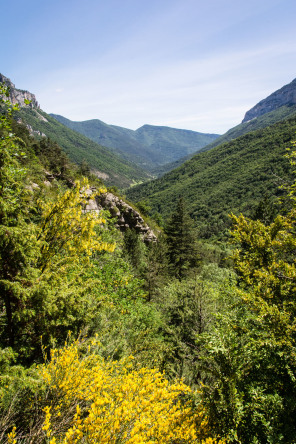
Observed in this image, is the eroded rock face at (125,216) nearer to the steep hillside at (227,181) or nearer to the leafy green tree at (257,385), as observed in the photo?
the leafy green tree at (257,385)

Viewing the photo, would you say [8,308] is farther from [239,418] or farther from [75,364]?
[239,418]

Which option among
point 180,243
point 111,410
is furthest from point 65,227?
point 180,243

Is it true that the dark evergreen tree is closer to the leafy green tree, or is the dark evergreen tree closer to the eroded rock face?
the eroded rock face

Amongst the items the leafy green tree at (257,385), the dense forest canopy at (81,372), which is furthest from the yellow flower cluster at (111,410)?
the leafy green tree at (257,385)

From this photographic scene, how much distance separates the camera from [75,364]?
3.54m

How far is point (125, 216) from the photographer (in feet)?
Result: 119

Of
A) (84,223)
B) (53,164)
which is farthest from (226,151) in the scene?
(84,223)

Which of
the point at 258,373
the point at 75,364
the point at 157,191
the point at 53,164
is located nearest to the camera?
the point at 75,364

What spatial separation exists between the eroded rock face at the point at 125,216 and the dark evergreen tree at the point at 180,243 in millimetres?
8735

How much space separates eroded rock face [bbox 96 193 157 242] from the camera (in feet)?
110

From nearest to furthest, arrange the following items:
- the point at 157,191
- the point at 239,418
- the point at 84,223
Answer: the point at 239,418 → the point at 84,223 → the point at 157,191

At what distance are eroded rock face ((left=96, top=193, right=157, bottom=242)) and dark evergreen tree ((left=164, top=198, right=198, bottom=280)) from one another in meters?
8.73

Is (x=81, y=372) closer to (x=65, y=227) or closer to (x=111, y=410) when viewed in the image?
(x=111, y=410)

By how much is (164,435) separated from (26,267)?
3396 mm
